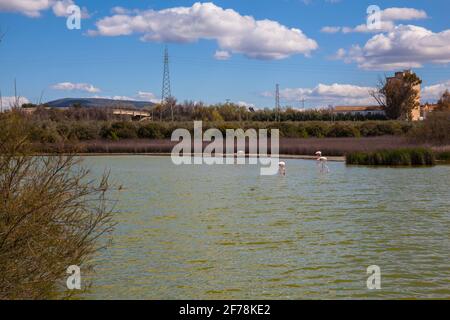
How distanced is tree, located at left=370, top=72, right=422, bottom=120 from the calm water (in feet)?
187

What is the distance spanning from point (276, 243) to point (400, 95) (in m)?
67.7

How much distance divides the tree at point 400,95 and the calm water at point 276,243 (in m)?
57.0

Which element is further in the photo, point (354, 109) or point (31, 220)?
point (354, 109)

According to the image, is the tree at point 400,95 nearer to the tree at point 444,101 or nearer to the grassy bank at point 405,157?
the tree at point 444,101

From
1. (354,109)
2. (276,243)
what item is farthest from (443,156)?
(354,109)

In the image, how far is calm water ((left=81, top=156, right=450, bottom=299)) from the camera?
26.3 ft

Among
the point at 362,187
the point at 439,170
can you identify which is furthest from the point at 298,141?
the point at 362,187

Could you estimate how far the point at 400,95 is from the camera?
74500mm

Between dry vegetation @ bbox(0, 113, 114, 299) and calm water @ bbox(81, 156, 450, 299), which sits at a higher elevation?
dry vegetation @ bbox(0, 113, 114, 299)

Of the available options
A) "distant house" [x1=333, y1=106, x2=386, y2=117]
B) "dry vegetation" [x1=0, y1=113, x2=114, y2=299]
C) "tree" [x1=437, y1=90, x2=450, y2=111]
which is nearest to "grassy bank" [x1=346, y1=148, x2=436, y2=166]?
"dry vegetation" [x1=0, y1=113, x2=114, y2=299]

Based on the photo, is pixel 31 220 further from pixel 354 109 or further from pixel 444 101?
pixel 354 109

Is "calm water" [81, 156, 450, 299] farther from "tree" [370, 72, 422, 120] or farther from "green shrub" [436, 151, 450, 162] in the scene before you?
"tree" [370, 72, 422, 120]
